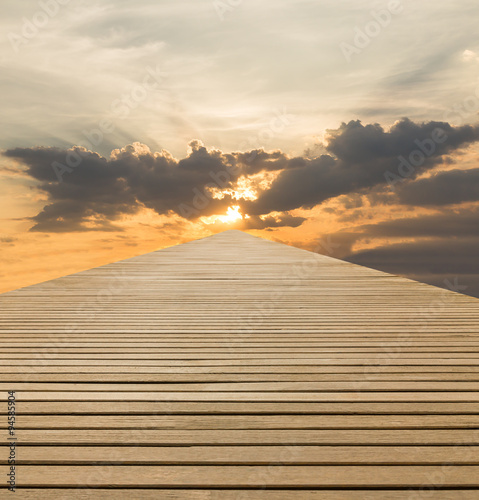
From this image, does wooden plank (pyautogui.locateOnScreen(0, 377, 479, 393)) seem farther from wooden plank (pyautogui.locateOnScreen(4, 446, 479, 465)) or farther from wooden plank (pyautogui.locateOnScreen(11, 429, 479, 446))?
wooden plank (pyautogui.locateOnScreen(4, 446, 479, 465))

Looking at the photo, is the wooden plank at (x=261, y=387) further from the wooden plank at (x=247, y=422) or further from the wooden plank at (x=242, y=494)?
the wooden plank at (x=242, y=494)

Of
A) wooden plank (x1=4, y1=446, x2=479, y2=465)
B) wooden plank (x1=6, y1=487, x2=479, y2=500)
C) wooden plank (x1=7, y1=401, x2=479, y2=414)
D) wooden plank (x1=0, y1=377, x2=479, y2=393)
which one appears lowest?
wooden plank (x1=6, y1=487, x2=479, y2=500)

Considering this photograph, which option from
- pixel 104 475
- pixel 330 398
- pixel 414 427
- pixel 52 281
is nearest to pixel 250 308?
pixel 330 398

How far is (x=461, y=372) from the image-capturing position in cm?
217

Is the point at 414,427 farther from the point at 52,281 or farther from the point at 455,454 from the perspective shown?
the point at 52,281

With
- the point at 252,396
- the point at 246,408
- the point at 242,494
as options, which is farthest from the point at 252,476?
the point at 252,396

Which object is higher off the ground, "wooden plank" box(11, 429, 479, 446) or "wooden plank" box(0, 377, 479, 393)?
"wooden plank" box(0, 377, 479, 393)

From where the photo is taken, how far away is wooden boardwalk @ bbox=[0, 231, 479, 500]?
4.63 ft

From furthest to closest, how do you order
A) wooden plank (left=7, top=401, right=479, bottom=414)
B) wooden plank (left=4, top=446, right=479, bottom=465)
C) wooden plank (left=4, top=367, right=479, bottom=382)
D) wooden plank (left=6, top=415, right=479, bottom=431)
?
wooden plank (left=4, top=367, right=479, bottom=382) < wooden plank (left=7, top=401, right=479, bottom=414) < wooden plank (left=6, top=415, right=479, bottom=431) < wooden plank (left=4, top=446, right=479, bottom=465)

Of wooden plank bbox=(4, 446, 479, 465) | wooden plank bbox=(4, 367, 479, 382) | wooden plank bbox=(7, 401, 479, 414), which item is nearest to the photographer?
wooden plank bbox=(4, 446, 479, 465)

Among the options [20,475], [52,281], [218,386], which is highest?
[52,281]

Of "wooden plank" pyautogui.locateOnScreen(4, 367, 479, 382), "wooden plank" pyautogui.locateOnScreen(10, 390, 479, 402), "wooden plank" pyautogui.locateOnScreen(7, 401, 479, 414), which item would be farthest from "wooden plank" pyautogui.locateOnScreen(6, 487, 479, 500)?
"wooden plank" pyautogui.locateOnScreen(4, 367, 479, 382)

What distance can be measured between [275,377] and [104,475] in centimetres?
94

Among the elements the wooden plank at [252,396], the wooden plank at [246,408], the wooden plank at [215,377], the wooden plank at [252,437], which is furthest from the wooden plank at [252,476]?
the wooden plank at [215,377]
